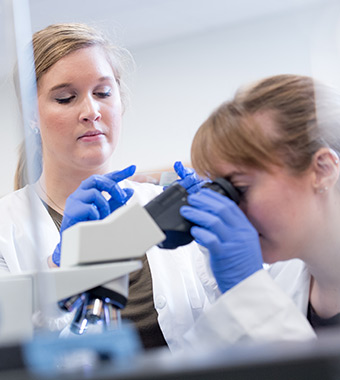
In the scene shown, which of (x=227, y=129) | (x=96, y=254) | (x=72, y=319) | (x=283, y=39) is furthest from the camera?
(x=283, y=39)

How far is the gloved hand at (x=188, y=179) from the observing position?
3.82 ft

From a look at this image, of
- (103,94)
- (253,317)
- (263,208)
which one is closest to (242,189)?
(263,208)

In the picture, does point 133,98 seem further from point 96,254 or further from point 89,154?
point 96,254

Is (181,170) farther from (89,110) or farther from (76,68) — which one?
(76,68)

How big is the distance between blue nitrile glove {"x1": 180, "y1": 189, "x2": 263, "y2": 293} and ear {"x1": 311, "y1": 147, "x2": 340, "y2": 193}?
20cm

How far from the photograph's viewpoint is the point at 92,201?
1214mm

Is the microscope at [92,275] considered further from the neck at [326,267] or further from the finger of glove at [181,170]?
the finger of glove at [181,170]

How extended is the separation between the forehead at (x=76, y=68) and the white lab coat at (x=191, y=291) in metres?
0.37

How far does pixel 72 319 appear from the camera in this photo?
871 millimetres

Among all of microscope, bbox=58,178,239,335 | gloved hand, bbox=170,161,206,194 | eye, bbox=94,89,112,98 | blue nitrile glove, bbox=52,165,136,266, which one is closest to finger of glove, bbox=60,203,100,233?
blue nitrile glove, bbox=52,165,136,266

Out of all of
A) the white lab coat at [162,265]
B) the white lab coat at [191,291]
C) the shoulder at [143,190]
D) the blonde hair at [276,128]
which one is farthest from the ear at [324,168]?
the shoulder at [143,190]

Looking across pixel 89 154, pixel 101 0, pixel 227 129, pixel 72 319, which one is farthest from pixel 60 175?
pixel 72 319

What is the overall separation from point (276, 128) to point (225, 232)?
10.5 inches

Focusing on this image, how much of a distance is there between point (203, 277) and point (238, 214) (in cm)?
45
